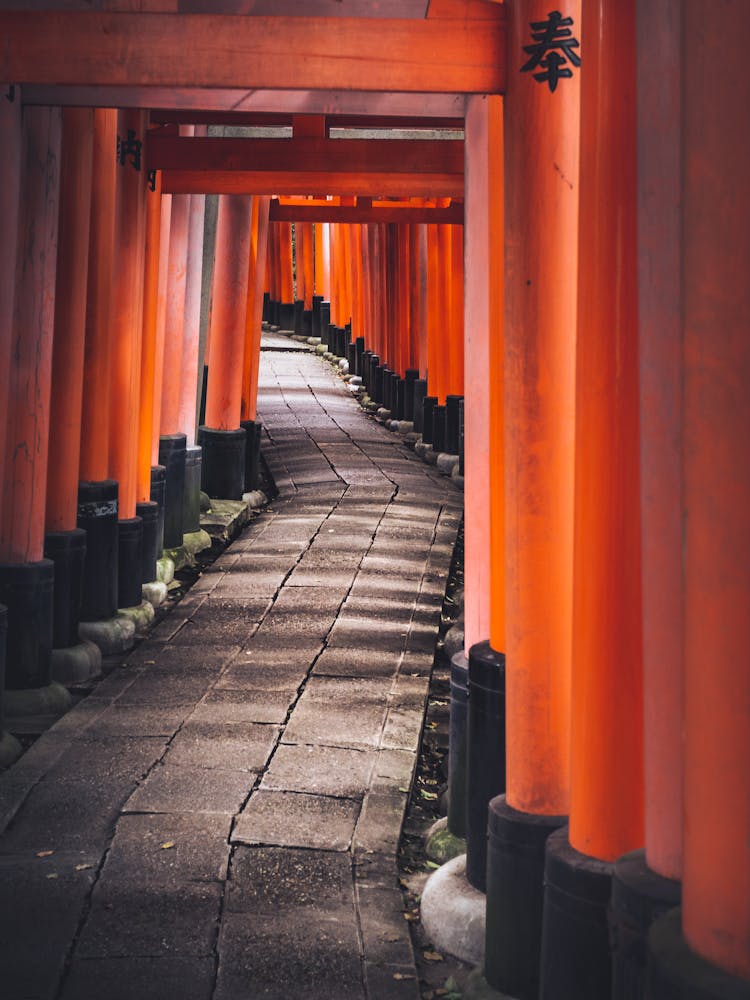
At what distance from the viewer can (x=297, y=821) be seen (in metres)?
5.26

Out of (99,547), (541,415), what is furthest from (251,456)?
(541,415)

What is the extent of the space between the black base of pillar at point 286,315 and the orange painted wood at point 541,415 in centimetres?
3225

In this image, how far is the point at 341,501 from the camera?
13039mm

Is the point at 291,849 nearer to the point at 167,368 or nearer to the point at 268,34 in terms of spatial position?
the point at 268,34

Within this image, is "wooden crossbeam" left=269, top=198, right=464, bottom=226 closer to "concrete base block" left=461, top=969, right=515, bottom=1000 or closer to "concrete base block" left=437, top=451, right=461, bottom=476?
"concrete base block" left=437, top=451, right=461, bottom=476

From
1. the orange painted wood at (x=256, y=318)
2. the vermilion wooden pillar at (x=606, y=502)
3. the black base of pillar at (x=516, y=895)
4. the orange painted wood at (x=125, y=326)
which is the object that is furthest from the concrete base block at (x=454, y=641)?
the orange painted wood at (x=256, y=318)

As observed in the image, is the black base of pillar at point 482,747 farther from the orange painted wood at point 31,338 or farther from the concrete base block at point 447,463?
the concrete base block at point 447,463

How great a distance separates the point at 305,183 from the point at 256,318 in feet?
14.9

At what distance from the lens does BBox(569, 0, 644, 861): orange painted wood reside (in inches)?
119

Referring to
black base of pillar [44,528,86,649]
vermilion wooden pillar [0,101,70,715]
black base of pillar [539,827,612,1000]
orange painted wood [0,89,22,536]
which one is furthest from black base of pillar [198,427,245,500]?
black base of pillar [539,827,612,1000]

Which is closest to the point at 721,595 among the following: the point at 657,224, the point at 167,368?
the point at 657,224

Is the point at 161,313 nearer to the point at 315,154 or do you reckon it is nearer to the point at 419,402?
the point at 315,154

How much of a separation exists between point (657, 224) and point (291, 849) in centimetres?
290

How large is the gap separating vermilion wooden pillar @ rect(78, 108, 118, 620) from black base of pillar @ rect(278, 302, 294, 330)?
90.8 feet
